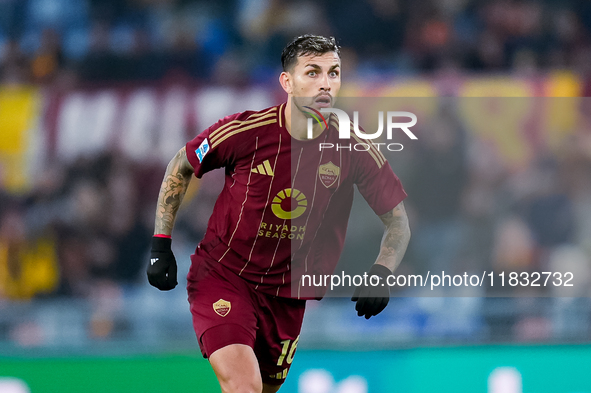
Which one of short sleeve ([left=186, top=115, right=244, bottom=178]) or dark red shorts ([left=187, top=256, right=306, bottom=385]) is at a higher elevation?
short sleeve ([left=186, top=115, right=244, bottom=178])

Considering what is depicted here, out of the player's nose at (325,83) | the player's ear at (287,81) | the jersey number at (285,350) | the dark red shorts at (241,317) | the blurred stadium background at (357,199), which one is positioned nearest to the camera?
the dark red shorts at (241,317)

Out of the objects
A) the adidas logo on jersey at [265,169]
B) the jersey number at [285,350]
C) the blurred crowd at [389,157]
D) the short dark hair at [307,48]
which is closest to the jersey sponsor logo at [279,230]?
the adidas logo on jersey at [265,169]

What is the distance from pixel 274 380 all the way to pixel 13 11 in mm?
6523

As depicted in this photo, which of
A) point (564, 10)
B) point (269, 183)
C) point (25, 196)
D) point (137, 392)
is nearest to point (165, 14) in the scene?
point (25, 196)

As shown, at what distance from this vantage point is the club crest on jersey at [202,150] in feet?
11.7

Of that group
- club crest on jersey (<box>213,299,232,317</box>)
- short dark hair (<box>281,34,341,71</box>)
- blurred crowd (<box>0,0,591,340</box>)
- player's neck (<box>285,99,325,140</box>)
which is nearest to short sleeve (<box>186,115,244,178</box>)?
player's neck (<box>285,99,325,140</box>)

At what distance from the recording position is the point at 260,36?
27.5 ft

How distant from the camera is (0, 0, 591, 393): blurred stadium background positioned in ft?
16.2

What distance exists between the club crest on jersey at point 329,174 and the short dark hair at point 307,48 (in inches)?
20.4

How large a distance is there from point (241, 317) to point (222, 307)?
100mm

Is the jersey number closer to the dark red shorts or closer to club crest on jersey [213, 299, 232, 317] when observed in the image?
the dark red shorts

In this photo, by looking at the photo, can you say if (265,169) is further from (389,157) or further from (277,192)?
(389,157)

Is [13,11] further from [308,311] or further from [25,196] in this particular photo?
[308,311]

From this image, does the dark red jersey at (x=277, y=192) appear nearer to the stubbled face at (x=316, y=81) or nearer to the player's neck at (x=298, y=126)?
the player's neck at (x=298, y=126)
